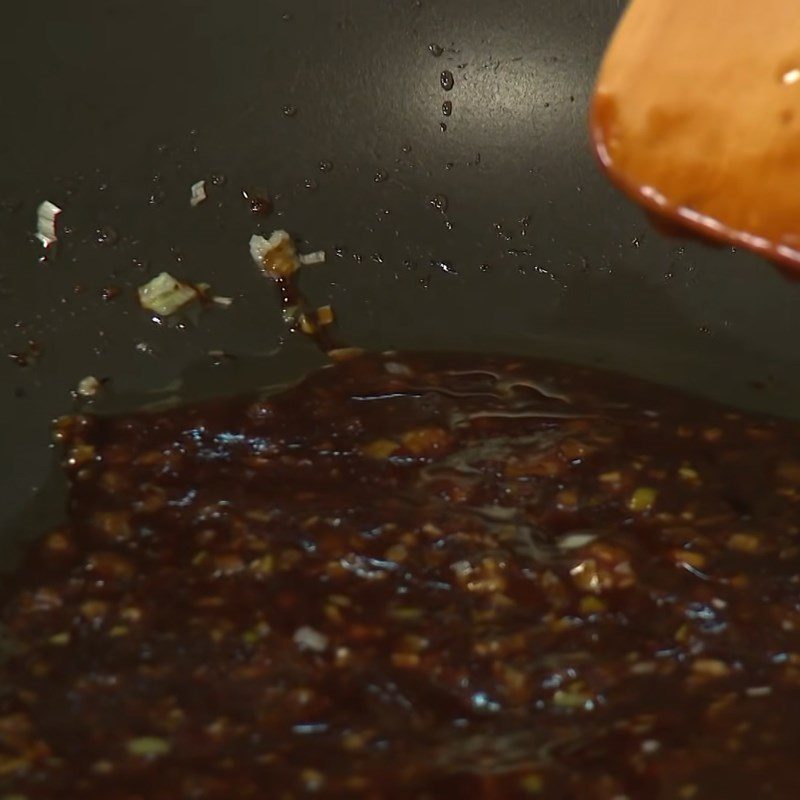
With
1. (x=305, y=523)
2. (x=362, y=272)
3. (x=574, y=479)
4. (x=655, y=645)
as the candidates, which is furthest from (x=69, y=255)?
(x=655, y=645)

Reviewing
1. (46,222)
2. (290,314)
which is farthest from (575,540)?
(46,222)

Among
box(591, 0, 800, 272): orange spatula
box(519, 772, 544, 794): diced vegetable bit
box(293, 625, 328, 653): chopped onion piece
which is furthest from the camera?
box(293, 625, 328, 653): chopped onion piece

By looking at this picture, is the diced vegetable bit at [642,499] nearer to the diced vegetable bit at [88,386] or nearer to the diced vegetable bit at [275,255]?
the diced vegetable bit at [275,255]

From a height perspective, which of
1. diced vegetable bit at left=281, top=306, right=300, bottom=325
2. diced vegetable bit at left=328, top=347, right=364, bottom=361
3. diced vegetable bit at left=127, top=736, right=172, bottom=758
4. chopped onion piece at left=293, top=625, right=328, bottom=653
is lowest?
diced vegetable bit at left=127, top=736, right=172, bottom=758

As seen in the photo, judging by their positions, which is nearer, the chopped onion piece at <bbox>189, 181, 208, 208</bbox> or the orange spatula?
the orange spatula

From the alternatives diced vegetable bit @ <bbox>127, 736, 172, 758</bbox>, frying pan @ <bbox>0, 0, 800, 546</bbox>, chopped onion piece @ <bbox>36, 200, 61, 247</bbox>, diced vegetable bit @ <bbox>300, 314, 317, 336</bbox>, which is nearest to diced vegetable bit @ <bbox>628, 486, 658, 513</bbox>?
frying pan @ <bbox>0, 0, 800, 546</bbox>

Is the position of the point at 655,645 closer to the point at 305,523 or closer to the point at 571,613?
the point at 571,613

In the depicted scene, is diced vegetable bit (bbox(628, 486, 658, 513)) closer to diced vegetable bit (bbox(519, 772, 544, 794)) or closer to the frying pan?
the frying pan

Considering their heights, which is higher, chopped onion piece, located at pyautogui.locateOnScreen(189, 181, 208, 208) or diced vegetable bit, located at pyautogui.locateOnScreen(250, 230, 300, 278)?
chopped onion piece, located at pyautogui.locateOnScreen(189, 181, 208, 208)
